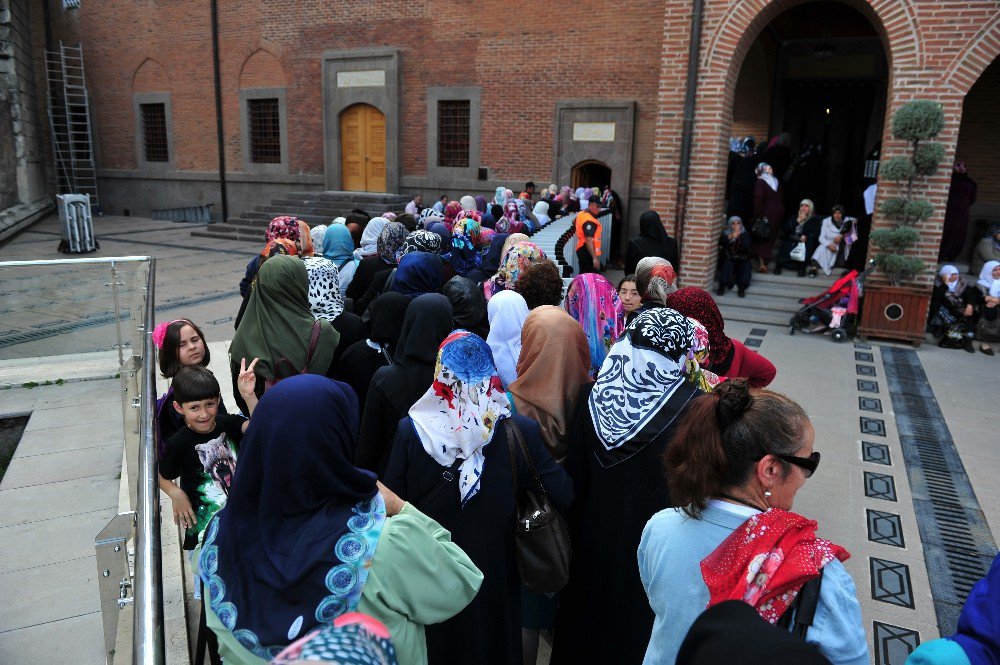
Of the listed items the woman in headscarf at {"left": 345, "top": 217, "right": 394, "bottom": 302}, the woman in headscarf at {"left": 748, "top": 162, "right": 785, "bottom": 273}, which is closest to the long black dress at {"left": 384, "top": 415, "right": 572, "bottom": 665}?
the woman in headscarf at {"left": 345, "top": 217, "right": 394, "bottom": 302}

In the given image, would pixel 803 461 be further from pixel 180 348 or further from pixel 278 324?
pixel 180 348

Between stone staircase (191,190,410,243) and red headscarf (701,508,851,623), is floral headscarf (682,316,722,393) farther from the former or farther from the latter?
stone staircase (191,190,410,243)

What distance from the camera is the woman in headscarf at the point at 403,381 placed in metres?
2.96

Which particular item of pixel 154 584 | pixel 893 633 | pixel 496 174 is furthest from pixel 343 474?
pixel 496 174

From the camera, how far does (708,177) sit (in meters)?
10.4

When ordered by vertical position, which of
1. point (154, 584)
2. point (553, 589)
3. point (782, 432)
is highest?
point (782, 432)

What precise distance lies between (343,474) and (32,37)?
2678cm

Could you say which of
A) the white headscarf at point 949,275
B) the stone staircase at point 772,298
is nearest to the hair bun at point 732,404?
the stone staircase at point 772,298

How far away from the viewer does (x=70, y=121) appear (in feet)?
71.4

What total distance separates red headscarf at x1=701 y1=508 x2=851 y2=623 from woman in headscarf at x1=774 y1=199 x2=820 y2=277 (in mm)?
10373

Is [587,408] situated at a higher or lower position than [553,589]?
higher

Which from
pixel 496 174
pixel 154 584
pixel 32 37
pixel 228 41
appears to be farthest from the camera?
pixel 32 37

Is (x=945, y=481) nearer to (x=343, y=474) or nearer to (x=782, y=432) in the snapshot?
(x=782, y=432)

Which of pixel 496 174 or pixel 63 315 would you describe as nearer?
pixel 63 315
